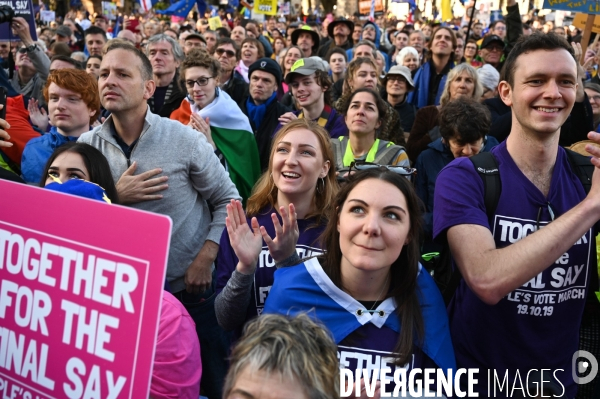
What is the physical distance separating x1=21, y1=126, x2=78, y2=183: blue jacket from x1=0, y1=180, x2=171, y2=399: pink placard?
1.95m

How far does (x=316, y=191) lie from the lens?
3059mm

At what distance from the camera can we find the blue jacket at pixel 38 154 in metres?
3.46

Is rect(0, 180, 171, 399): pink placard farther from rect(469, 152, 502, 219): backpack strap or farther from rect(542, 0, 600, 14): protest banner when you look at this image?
rect(542, 0, 600, 14): protest banner

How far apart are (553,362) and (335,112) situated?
11.2ft

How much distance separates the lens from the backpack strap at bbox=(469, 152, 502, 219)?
209 cm

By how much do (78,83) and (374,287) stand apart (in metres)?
2.43

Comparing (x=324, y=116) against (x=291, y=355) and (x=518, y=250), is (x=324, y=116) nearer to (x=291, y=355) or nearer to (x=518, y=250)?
(x=518, y=250)

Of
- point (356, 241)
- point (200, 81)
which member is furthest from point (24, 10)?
point (356, 241)

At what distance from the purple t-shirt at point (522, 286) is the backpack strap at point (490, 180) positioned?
0.02m

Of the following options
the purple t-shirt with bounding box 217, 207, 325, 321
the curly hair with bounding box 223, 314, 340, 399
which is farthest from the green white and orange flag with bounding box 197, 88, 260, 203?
the curly hair with bounding box 223, 314, 340, 399

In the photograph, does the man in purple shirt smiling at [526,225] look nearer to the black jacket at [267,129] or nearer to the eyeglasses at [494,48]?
the black jacket at [267,129]

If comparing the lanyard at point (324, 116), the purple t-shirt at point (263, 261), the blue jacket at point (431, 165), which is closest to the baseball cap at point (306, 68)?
the lanyard at point (324, 116)

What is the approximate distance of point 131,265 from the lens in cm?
139

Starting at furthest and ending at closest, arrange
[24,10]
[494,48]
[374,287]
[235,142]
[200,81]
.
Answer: [494,48] → [24,10] → [200,81] → [235,142] → [374,287]
